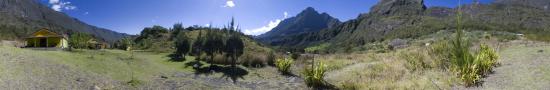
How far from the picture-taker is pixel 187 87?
15797 millimetres

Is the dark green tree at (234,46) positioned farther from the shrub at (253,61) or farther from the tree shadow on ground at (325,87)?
the tree shadow on ground at (325,87)

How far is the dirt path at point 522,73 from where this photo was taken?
10.3 meters

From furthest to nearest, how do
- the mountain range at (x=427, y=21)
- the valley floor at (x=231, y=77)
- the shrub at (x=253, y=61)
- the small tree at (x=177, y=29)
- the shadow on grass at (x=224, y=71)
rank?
the mountain range at (x=427, y=21) < the small tree at (x=177, y=29) < the shrub at (x=253, y=61) < the shadow on grass at (x=224, y=71) < the valley floor at (x=231, y=77)

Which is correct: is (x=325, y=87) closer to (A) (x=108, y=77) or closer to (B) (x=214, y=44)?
(A) (x=108, y=77)

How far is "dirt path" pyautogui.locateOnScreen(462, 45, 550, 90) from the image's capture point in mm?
10336

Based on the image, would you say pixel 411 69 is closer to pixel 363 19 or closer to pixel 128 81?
pixel 128 81

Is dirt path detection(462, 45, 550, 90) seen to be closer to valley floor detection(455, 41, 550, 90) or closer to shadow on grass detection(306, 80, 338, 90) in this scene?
valley floor detection(455, 41, 550, 90)

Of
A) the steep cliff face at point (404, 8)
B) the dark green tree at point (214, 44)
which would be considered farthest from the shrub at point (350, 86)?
the steep cliff face at point (404, 8)

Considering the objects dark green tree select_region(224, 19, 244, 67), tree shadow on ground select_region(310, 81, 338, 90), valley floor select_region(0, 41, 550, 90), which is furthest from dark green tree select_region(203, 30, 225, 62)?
tree shadow on ground select_region(310, 81, 338, 90)

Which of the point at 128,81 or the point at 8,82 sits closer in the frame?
the point at 8,82

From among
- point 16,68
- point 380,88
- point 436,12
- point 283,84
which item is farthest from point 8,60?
point 436,12

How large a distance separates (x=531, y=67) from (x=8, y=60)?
15263 millimetres

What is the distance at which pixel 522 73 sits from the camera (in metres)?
11.6

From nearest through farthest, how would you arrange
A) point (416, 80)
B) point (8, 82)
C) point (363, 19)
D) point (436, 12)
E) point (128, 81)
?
point (8, 82), point (416, 80), point (128, 81), point (436, 12), point (363, 19)
